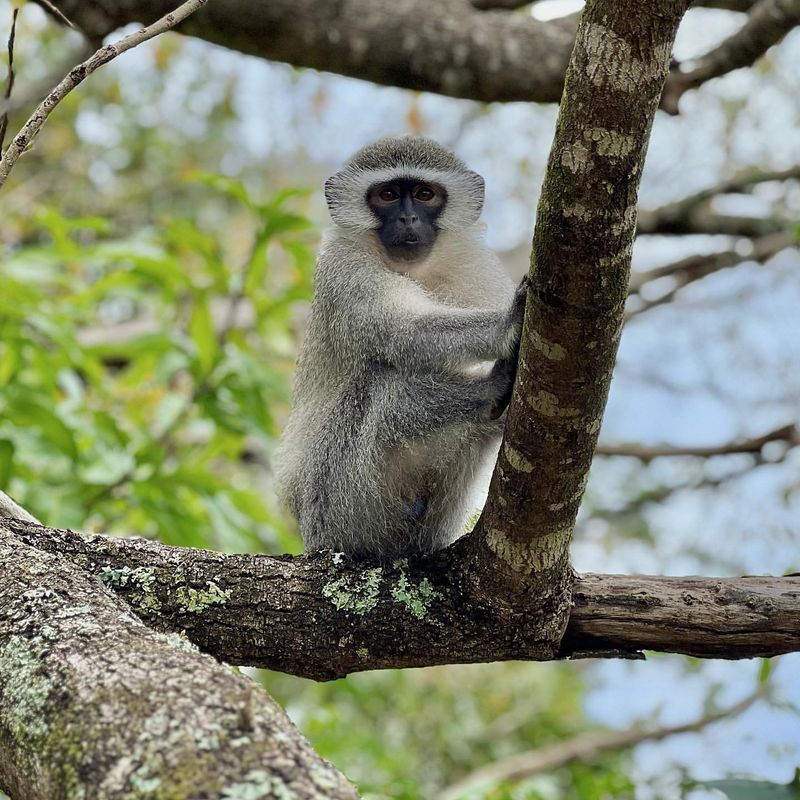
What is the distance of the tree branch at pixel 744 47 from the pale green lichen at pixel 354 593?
8.01 ft

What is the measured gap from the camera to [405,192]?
4234 millimetres

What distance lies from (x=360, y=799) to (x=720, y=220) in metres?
5.64

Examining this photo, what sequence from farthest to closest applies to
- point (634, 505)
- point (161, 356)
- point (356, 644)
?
1. point (634, 505)
2. point (161, 356)
3. point (356, 644)

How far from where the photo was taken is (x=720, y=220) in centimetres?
660

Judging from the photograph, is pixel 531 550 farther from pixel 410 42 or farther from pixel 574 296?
pixel 410 42

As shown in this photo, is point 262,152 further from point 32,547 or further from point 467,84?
point 32,547

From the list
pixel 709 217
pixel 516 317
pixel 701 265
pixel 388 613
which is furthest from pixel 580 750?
pixel 516 317

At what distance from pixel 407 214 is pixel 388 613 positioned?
1.70m

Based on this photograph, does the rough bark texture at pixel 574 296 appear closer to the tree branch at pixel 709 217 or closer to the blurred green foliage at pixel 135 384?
the blurred green foliage at pixel 135 384

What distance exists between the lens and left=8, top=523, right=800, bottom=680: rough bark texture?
3.05 metres

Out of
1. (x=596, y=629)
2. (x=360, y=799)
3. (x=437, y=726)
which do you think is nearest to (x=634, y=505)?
(x=437, y=726)

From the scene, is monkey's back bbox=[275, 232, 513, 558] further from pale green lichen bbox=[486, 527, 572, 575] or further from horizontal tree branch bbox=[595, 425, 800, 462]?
horizontal tree branch bbox=[595, 425, 800, 462]

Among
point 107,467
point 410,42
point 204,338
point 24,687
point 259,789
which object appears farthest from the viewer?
point 204,338

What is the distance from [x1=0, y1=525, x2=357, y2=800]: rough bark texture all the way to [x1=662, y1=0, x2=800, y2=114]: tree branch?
10.5 feet
